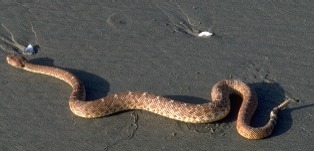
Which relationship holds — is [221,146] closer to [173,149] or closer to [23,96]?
[173,149]

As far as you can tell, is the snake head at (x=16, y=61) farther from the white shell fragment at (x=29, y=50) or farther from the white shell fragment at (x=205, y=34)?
the white shell fragment at (x=205, y=34)

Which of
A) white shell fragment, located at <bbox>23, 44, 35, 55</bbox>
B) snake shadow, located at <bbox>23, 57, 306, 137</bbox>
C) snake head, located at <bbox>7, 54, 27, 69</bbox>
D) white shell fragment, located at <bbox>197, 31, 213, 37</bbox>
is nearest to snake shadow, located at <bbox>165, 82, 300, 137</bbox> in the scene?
snake shadow, located at <bbox>23, 57, 306, 137</bbox>

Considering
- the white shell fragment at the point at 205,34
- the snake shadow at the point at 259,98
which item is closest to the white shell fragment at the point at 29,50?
the snake shadow at the point at 259,98

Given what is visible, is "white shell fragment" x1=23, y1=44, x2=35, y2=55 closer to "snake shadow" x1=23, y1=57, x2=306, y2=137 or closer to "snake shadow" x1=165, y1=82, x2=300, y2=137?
"snake shadow" x1=23, y1=57, x2=306, y2=137

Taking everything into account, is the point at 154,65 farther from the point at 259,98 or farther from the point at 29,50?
the point at 29,50

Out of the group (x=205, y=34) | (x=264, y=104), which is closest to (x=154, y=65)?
(x=205, y=34)

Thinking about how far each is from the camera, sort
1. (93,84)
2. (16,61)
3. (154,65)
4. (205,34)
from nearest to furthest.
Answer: (93,84) → (154,65) → (16,61) → (205,34)
